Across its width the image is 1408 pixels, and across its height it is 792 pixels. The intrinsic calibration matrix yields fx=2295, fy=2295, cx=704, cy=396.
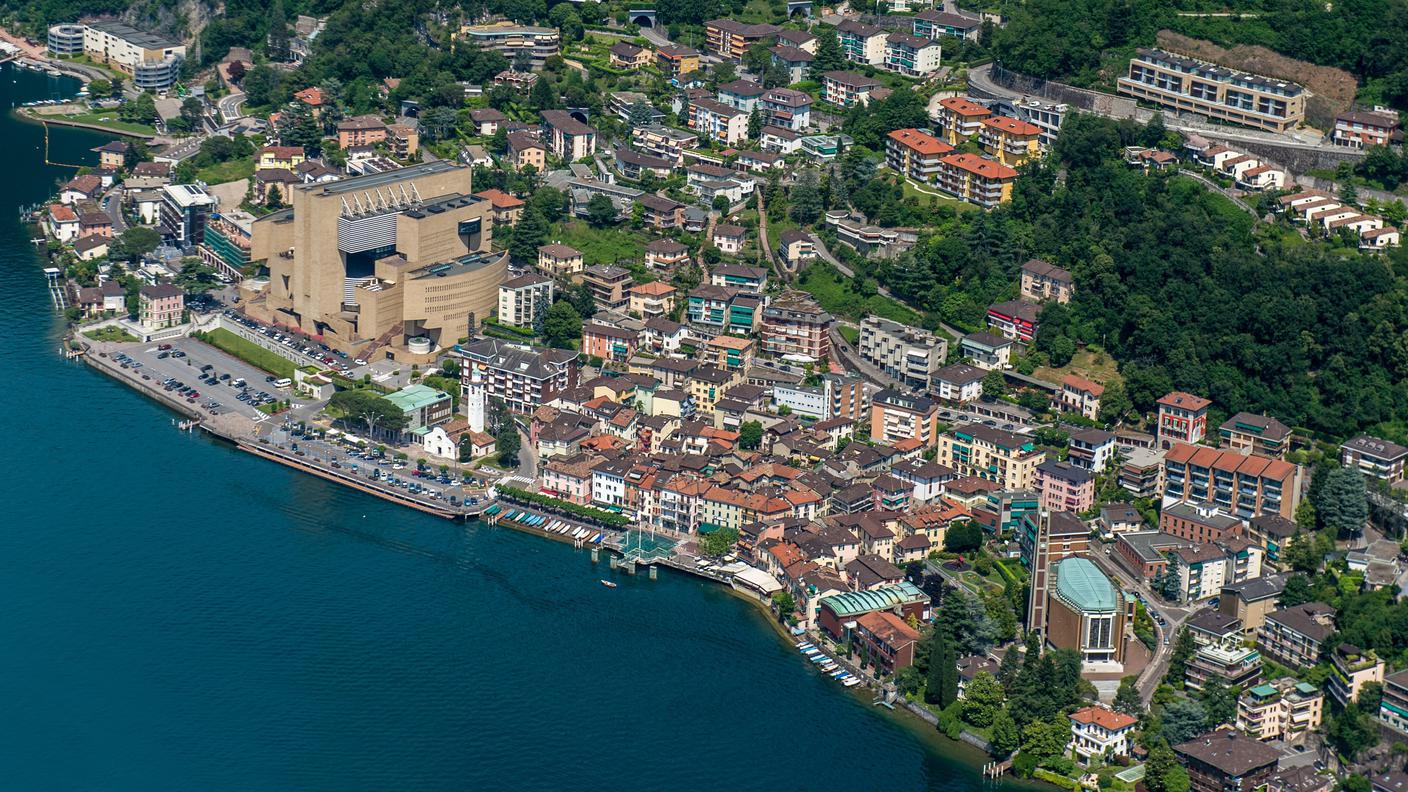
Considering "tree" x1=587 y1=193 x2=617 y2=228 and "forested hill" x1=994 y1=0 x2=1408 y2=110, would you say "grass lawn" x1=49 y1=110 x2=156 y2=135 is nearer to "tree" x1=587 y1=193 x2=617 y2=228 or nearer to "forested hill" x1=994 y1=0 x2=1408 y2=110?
"tree" x1=587 y1=193 x2=617 y2=228

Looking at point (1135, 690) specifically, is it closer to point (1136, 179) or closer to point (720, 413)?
point (720, 413)

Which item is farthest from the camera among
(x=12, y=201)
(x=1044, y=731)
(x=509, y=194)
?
(x=12, y=201)

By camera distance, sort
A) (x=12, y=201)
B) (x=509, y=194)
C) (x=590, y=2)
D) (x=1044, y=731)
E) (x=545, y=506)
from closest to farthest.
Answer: (x=1044, y=731)
(x=545, y=506)
(x=509, y=194)
(x=12, y=201)
(x=590, y=2)

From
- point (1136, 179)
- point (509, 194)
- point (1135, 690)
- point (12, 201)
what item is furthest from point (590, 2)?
point (1135, 690)

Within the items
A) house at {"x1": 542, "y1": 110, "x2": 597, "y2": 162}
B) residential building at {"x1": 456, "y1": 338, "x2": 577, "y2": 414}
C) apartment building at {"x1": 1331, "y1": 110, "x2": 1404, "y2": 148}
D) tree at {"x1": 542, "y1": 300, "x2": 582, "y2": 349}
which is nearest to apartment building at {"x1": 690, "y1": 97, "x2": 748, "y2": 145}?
house at {"x1": 542, "y1": 110, "x2": 597, "y2": 162}

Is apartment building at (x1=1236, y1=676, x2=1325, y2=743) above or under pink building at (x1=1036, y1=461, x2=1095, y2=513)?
under

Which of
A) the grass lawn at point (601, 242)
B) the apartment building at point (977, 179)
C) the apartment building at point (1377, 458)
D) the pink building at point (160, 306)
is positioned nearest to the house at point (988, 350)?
the apartment building at point (977, 179)
